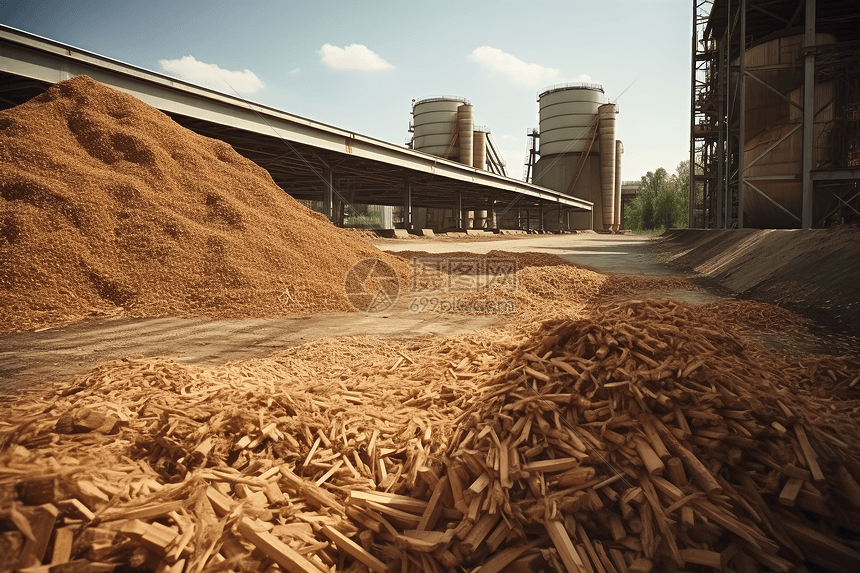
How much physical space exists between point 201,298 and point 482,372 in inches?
208

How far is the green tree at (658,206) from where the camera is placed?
6178 cm

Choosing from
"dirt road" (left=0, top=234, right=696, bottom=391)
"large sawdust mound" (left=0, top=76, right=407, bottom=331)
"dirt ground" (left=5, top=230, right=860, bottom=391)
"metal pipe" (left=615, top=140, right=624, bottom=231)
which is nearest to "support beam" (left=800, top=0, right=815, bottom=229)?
"dirt ground" (left=5, top=230, right=860, bottom=391)

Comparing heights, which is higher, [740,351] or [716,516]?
[740,351]

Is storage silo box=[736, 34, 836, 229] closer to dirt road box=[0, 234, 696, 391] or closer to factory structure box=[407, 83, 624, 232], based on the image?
dirt road box=[0, 234, 696, 391]

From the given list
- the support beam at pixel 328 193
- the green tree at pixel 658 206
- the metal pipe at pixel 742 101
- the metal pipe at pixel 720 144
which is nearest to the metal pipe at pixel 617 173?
the green tree at pixel 658 206

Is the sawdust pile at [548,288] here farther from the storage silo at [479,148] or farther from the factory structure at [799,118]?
the storage silo at [479,148]

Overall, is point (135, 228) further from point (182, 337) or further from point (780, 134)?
point (780, 134)

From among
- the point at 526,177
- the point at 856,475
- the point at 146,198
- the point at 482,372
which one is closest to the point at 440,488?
the point at 482,372

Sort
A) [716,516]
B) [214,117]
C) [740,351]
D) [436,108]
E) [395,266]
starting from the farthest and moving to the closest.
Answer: [436,108], [214,117], [395,266], [740,351], [716,516]

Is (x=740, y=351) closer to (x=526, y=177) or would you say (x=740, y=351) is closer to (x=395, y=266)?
(x=395, y=266)

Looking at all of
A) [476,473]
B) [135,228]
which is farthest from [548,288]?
[135,228]

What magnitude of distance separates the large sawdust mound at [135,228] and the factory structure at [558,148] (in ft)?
131

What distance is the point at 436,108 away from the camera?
50.0 meters

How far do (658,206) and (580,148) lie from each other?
58.6 ft
